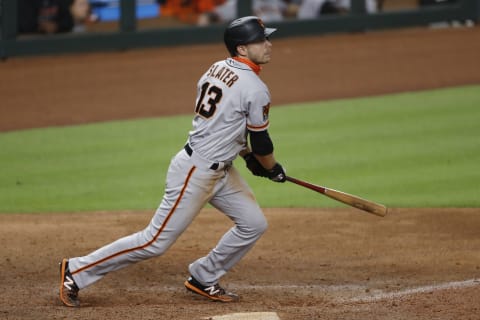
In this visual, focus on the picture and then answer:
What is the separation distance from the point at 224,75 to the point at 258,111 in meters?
0.32

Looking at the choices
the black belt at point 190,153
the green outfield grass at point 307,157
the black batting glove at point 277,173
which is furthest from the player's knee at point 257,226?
the green outfield grass at point 307,157

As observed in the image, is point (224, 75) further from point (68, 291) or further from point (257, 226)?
point (68, 291)

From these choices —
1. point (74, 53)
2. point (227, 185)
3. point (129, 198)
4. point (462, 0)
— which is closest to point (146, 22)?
point (74, 53)

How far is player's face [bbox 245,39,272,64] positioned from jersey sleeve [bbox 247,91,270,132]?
10.2 inches

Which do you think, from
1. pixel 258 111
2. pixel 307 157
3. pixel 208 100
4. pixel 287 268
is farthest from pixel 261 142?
pixel 307 157

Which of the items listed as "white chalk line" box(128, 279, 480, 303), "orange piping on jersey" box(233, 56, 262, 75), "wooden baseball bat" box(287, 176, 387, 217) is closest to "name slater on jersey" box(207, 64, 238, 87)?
"orange piping on jersey" box(233, 56, 262, 75)

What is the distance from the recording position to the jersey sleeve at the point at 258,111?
546 cm

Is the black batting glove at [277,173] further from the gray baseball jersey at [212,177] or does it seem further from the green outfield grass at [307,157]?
the green outfield grass at [307,157]

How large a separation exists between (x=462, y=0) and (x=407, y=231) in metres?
10.8

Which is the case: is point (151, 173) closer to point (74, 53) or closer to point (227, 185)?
point (227, 185)

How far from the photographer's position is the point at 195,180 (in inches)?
222

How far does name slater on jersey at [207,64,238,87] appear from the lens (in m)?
5.52

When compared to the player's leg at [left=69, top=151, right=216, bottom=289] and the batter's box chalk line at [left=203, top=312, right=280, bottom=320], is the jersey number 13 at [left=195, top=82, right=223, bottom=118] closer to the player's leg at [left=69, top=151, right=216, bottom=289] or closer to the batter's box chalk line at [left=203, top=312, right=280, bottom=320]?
the player's leg at [left=69, top=151, right=216, bottom=289]

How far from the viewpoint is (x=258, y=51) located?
561cm
